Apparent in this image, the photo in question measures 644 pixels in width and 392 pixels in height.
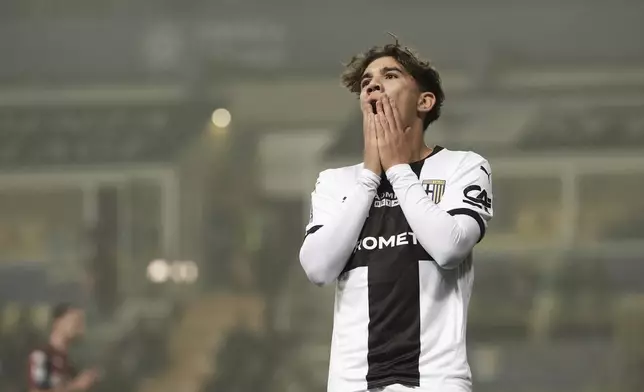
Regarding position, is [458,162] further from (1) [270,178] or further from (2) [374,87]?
(1) [270,178]

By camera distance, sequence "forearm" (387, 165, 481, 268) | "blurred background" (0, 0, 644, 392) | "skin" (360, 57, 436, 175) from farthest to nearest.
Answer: "blurred background" (0, 0, 644, 392), "skin" (360, 57, 436, 175), "forearm" (387, 165, 481, 268)

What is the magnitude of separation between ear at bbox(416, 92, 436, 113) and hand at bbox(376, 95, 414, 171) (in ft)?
0.25

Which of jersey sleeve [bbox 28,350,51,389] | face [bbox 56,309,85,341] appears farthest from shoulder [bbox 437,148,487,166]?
jersey sleeve [bbox 28,350,51,389]

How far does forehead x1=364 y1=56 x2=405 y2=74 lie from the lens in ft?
4.55

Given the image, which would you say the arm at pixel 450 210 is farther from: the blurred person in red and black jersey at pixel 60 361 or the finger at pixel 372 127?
the blurred person in red and black jersey at pixel 60 361

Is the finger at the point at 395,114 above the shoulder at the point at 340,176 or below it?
above

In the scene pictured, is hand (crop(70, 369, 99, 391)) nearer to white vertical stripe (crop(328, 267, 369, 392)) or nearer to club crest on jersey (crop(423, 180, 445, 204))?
white vertical stripe (crop(328, 267, 369, 392))

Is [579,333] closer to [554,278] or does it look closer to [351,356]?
[554,278]

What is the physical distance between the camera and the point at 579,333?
8.52ft

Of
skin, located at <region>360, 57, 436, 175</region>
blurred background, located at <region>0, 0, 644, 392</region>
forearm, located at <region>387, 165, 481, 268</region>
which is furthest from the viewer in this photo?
blurred background, located at <region>0, 0, 644, 392</region>

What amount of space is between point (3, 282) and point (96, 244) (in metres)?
0.38

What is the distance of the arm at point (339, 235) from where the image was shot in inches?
48.9

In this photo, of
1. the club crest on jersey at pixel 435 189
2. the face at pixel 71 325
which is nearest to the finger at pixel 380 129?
the club crest on jersey at pixel 435 189

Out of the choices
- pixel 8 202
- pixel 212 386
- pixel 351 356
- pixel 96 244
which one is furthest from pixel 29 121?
pixel 351 356
